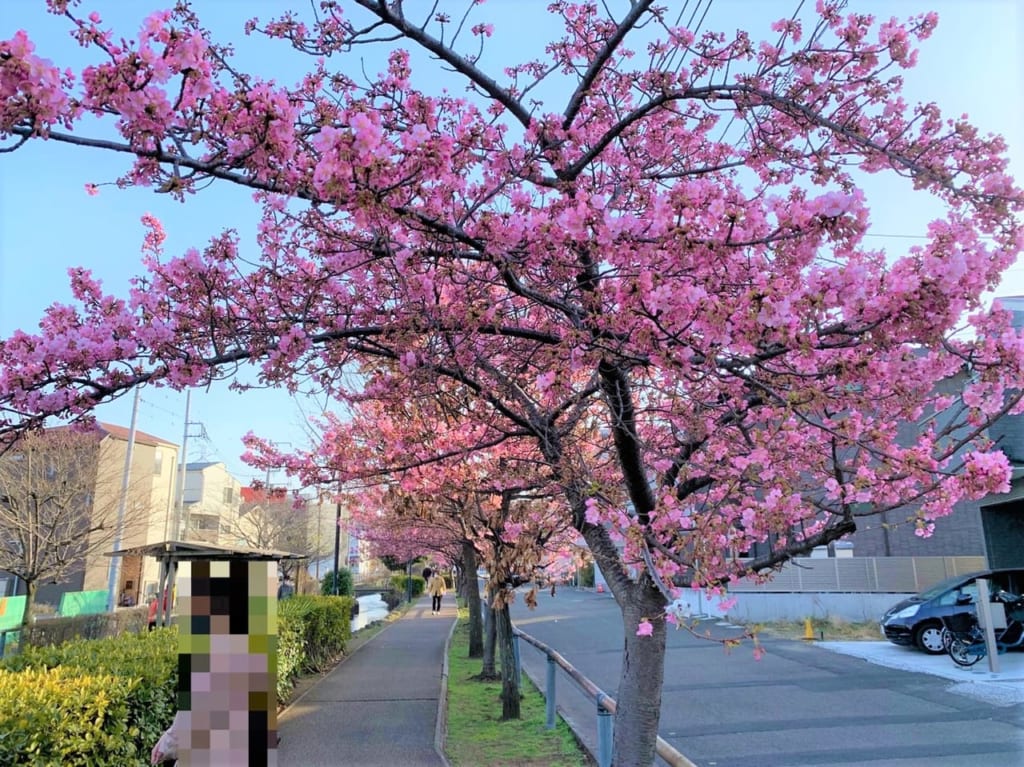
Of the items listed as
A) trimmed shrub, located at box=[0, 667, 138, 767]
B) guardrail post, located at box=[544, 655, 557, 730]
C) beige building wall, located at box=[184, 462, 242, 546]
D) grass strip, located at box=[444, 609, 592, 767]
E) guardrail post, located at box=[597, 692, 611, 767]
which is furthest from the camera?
beige building wall, located at box=[184, 462, 242, 546]

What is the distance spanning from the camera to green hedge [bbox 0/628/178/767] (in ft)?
10.6

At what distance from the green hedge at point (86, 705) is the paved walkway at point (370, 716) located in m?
1.98

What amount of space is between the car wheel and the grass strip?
8242 millimetres

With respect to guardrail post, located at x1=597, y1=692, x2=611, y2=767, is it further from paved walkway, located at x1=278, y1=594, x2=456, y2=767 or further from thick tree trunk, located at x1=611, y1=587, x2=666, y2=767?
paved walkway, located at x1=278, y1=594, x2=456, y2=767

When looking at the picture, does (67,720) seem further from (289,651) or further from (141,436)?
(141,436)

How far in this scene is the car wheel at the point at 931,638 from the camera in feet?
41.7

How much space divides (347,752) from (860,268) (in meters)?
6.21

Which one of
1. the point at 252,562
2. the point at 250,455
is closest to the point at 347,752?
the point at 250,455

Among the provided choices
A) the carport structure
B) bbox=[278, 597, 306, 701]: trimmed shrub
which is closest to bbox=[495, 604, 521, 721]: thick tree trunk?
bbox=[278, 597, 306, 701]: trimmed shrub

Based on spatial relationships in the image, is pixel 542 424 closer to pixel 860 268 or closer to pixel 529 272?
pixel 529 272

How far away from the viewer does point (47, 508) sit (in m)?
15.7

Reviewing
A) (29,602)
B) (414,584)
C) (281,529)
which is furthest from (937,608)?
(414,584)

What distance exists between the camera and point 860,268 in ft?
9.10

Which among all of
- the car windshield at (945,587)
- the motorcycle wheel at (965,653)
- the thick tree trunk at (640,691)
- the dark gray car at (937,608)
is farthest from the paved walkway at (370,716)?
the car windshield at (945,587)
